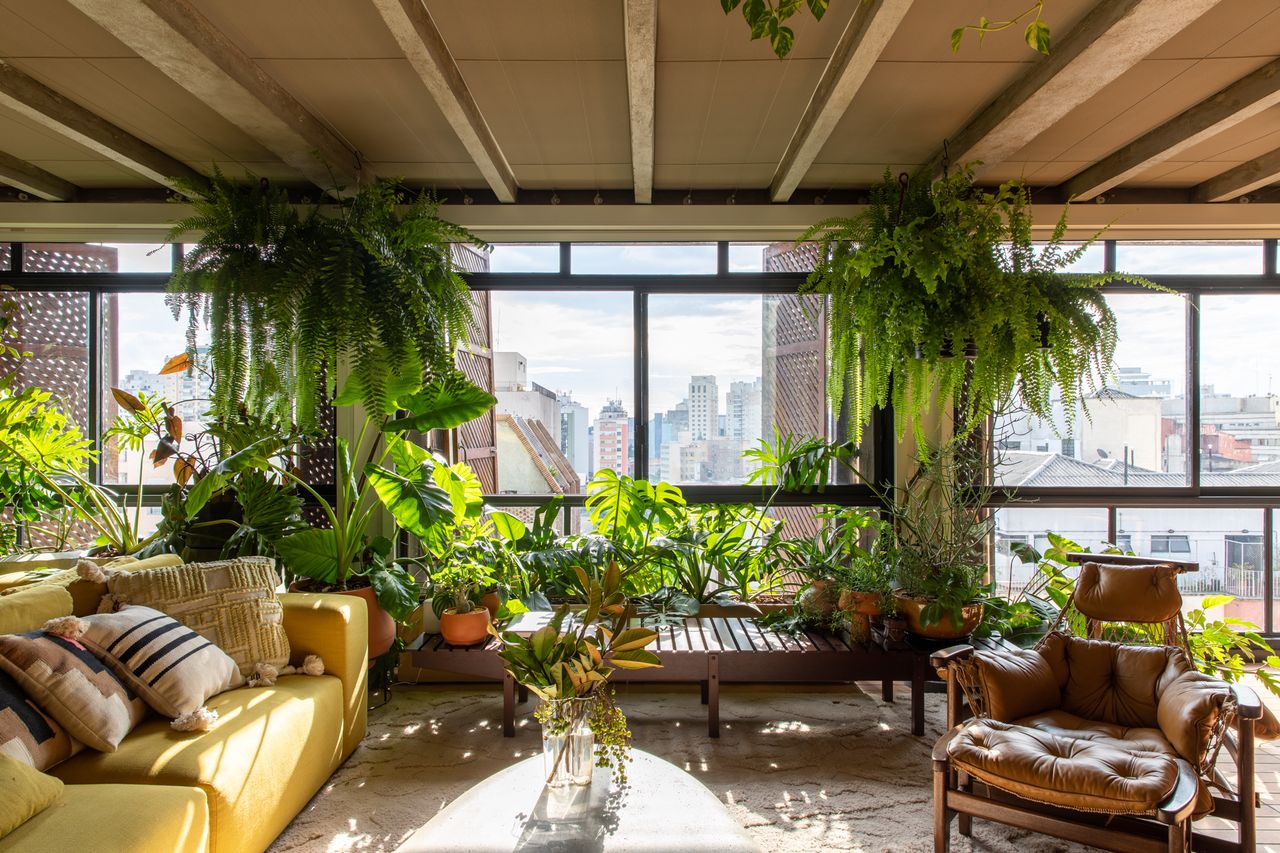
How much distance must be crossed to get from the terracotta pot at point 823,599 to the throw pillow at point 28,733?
2633 millimetres

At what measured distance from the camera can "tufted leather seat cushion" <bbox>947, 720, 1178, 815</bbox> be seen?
1.81 metres

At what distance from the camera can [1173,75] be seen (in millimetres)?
2373

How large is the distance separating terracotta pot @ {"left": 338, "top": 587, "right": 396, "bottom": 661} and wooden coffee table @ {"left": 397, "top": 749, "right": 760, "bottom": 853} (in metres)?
1.39

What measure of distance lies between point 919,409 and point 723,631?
130cm

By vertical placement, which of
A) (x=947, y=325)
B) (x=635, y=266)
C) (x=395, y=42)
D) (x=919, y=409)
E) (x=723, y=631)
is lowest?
(x=723, y=631)

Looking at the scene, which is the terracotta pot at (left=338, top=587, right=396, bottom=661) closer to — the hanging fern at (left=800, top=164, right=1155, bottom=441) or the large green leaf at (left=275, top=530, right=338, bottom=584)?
the large green leaf at (left=275, top=530, right=338, bottom=584)

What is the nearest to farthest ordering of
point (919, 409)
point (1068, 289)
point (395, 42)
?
1. point (395, 42)
2. point (1068, 289)
3. point (919, 409)

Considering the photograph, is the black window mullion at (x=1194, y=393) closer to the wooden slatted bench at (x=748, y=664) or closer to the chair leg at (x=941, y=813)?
the wooden slatted bench at (x=748, y=664)

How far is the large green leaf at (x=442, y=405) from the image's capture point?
2948mm

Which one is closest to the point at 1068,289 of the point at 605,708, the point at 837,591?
the point at 837,591

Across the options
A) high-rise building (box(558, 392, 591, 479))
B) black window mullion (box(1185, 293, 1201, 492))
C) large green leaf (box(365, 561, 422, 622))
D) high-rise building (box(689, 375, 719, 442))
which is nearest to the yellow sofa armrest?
Answer: large green leaf (box(365, 561, 422, 622))

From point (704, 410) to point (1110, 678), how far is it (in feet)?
6.95

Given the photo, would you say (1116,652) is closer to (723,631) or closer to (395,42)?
(723,631)

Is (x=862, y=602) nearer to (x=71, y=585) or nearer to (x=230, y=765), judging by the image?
(x=230, y=765)
